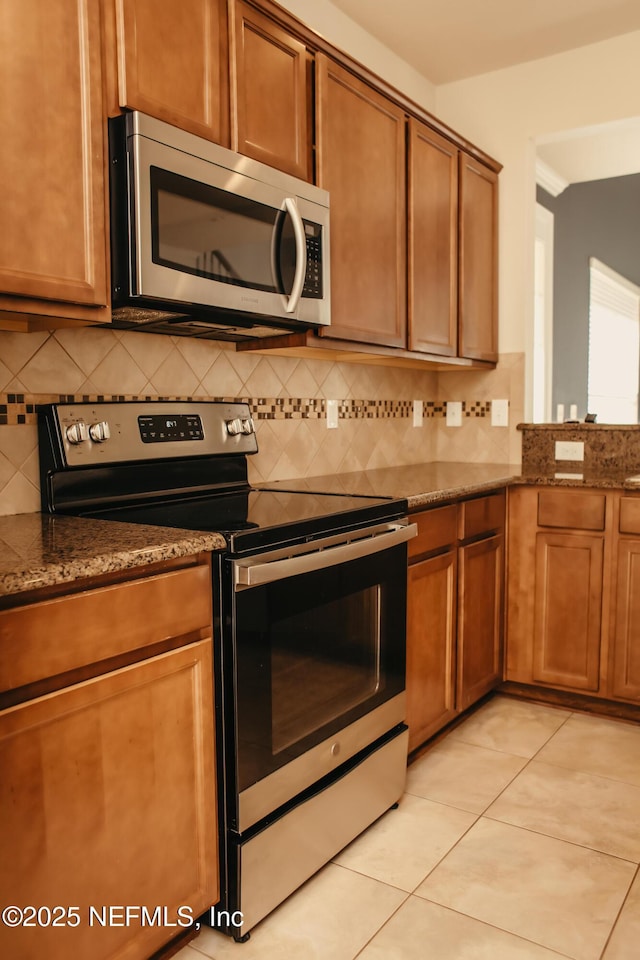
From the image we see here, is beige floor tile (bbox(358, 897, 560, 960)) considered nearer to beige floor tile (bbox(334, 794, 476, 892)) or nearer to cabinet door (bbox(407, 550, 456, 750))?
beige floor tile (bbox(334, 794, 476, 892))

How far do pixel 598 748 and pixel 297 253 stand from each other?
6.14 ft

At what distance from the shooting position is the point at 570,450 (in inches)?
127

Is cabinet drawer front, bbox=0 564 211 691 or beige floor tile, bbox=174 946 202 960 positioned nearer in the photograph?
cabinet drawer front, bbox=0 564 211 691

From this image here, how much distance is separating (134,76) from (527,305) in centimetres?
219

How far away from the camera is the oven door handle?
148cm

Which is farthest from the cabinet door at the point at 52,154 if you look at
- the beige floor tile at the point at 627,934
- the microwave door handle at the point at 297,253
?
the beige floor tile at the point at 627,934

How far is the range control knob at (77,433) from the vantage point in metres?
1.75

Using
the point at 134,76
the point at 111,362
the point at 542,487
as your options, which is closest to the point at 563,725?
the point at 542,487

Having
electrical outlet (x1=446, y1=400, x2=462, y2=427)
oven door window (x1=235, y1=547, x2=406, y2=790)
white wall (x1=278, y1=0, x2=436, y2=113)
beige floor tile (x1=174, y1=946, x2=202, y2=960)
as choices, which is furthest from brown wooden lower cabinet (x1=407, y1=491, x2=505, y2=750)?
white wall (x1=278, y1=0, x2=436, y2=113)

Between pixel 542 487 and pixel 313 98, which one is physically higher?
pixel 313 98

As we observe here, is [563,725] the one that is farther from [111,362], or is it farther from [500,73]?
[500,73]

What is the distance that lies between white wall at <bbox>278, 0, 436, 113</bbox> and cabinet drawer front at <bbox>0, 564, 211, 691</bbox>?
6.46 feet

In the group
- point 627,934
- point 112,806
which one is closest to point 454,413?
point 627,934

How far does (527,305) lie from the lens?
3.35 metres
